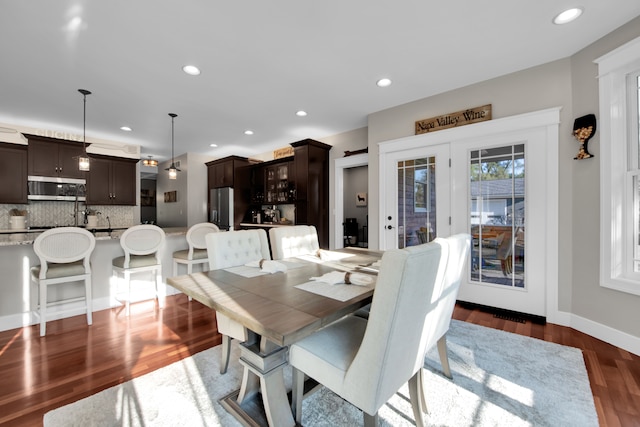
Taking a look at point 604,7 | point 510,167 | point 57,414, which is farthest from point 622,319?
point 57,414

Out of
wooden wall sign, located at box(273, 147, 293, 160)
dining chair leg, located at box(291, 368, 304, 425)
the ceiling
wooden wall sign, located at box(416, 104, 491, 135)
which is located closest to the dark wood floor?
dining chair leg, located at box(291, 368, 304, 425)

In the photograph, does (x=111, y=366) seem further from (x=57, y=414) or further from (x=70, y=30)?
(x=70, y=30)

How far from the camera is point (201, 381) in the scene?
179 centimetres

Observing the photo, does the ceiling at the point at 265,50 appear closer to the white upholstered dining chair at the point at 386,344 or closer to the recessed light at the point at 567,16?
the recessed light at the point at 567,16

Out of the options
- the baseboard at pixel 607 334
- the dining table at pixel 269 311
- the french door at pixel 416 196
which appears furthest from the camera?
the french door at pixel 416 196

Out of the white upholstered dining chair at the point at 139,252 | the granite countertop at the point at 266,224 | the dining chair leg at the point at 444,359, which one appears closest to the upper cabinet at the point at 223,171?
the granite countertop at the point at 266,224

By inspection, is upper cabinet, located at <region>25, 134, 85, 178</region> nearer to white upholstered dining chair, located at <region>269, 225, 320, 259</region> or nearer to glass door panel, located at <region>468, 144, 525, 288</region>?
white upholstered dining chair, located at <region>269, 225, 320, 259</region>

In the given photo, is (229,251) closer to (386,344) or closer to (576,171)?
(386,344)

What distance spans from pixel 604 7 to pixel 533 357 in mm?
2731

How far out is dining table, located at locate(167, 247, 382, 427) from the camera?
3.52 ft

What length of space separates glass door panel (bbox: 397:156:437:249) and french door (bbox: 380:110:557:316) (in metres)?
0.01

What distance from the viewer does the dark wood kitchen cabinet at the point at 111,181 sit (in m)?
5.27

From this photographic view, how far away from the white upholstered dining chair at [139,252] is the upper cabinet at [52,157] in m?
2.91

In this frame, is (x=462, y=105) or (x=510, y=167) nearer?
(x=510, y=167)
